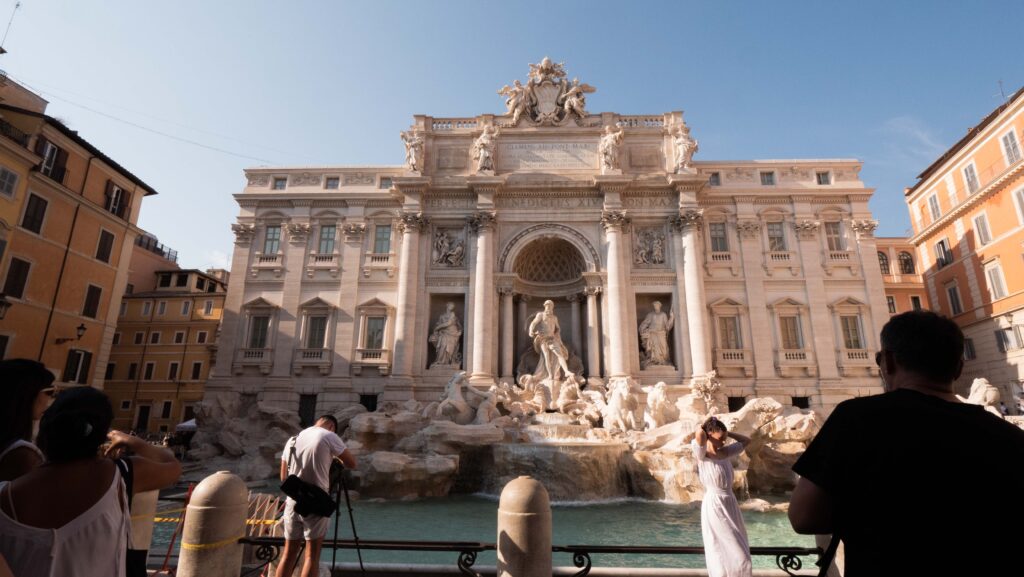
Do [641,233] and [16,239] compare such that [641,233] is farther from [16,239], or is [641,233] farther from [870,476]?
[16,239]

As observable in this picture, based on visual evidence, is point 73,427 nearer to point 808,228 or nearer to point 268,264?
point 268,264

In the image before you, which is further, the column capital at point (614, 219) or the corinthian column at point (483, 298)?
the column capital at point (614, 219)

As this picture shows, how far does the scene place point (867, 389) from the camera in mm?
21953

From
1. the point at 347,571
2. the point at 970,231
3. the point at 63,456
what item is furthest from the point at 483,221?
the point at 970,231

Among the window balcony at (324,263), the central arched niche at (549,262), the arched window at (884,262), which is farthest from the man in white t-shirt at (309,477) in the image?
the arched window at (884,262)

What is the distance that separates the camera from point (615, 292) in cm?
2206

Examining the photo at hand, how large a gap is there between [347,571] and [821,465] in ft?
17.6

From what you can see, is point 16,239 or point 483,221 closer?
point 16,239

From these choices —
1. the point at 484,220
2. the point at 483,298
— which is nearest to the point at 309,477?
the point at 483,298

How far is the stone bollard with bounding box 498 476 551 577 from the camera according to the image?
4586 millimetres

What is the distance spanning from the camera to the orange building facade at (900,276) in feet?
104

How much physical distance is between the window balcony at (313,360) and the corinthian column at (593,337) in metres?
12.1

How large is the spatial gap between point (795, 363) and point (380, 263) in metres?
20.2

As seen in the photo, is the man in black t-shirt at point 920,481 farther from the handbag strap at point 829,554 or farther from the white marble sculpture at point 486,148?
the white marble sculpture at point 486,148
